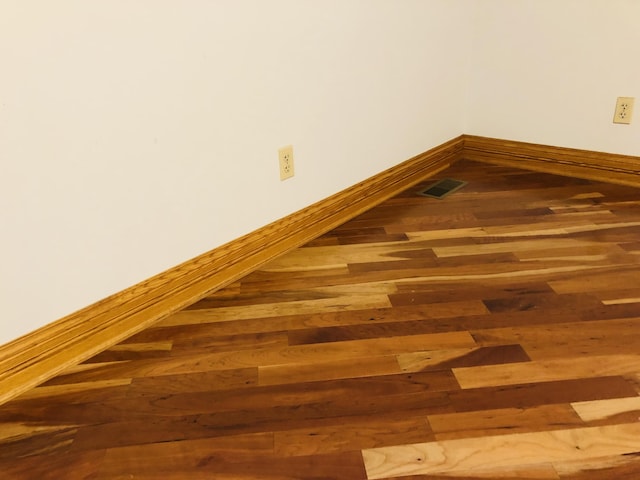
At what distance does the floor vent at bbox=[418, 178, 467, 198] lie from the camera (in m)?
2.62

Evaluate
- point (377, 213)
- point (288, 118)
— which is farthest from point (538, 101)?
point (288, 118)

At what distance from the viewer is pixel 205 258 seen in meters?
1.83

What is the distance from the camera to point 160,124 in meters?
1.60

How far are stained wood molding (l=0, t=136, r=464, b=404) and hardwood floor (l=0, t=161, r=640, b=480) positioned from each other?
0.13 ft

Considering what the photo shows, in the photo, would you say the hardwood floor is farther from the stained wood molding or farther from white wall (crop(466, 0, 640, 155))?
white wall (crop(466, 0, 640, 155))

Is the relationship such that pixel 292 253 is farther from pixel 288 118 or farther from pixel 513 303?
pixel 513 303

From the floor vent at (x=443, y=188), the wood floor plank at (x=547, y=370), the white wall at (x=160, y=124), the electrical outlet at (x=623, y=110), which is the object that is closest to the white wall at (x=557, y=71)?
the electrical outlet at (x=623, y=110)

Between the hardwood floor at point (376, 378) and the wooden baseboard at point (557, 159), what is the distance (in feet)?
2.17

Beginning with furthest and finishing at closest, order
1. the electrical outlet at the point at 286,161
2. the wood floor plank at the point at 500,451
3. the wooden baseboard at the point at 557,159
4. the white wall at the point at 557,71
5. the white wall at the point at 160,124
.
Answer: the wooden baseboard at the point at 557,159 < the white wall at the point at 557,71 < the electrical outlet at the point at 286,161 < the white wall at the point at 160,124 < the wood floor plank at the point at 500,451

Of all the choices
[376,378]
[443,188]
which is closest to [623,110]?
[443,188]

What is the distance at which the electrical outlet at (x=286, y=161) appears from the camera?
201 cm

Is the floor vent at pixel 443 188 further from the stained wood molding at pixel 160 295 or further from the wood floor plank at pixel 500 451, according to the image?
the wood floor plank at pixel 500 451

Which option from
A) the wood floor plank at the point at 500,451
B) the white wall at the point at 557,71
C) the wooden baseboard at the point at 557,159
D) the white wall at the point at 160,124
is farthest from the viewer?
the wooden baseboard at the point at 557,159

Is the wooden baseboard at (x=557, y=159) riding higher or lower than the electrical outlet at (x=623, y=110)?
lower
